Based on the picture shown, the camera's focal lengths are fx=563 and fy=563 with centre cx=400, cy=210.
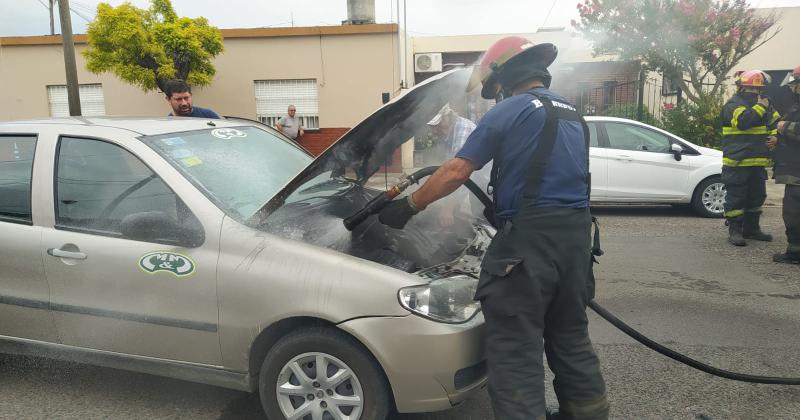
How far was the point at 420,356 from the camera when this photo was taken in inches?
92.4

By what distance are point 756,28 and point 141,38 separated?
42.0 feet

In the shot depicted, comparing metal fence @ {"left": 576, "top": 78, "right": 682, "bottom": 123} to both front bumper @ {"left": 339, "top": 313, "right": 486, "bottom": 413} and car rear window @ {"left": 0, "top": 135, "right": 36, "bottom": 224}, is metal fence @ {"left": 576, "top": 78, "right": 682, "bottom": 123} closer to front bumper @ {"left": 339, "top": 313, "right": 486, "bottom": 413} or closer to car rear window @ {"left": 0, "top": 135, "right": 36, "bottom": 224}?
front bumper @ {"left": 339, "top": 313, "right": 486, "bottom": 413}

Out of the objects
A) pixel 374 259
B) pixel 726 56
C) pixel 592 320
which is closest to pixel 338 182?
pixel 374 259

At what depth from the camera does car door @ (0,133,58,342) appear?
297 cm

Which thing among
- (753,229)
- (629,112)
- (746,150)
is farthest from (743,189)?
(629,112)

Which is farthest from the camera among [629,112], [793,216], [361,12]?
[361,12]

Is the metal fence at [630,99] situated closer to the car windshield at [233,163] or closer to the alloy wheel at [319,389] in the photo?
the car windshield at [233,163]

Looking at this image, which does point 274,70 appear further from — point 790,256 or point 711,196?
point 790,256

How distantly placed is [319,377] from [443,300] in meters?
0.65

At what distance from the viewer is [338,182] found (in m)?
3.36

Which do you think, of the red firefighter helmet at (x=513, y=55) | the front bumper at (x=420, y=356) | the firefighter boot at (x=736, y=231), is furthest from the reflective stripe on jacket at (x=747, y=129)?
the front bumper at (x=420, y=356)

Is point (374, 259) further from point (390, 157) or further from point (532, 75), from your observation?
point (532, 75)

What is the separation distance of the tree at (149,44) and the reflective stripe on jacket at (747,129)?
10.1 meters

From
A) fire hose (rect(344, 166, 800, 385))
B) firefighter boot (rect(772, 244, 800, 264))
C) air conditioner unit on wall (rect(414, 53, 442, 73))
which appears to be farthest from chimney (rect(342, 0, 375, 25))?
fire hose (rect(344, 166, 800, 385))
